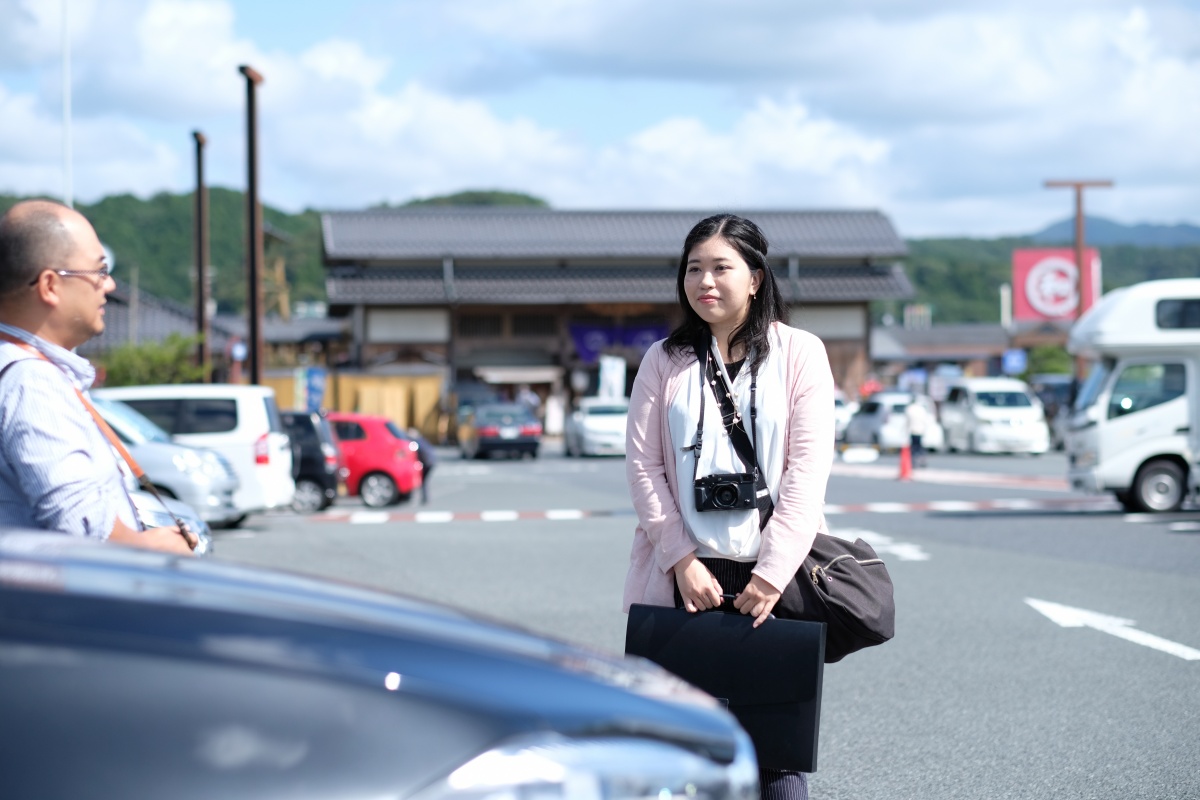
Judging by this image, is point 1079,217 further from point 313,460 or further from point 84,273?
point 84,273

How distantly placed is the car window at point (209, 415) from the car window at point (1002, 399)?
22.5 metres

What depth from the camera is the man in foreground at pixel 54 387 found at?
2736mm

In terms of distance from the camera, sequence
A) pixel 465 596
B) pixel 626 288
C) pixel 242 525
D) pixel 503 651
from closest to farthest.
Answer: pixel 503 651
pixel 465 596
pixel 242 525
pixel 626 288

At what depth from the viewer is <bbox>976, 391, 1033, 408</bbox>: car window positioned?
33719 millimetres

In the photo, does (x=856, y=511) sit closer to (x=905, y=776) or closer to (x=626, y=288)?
(x=905, y=776)

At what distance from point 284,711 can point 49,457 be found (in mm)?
1328

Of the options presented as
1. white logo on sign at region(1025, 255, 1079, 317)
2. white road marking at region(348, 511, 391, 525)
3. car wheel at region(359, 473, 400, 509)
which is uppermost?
white logo on sign at region(1025, 255, 1079, 317)

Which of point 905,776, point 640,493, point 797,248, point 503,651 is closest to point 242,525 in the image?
point 905,776

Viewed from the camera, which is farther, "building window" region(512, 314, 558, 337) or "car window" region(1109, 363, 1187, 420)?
"building window" region(512, 314, 558, 337)

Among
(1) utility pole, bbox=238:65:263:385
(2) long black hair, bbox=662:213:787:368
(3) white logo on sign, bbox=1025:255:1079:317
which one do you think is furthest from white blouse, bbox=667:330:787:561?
(3) white logo on sign, bbox=1025:255:1079:317

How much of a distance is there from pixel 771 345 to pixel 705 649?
750mm

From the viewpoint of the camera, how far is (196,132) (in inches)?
1152

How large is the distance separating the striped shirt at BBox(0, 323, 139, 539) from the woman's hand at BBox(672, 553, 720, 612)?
4.18ft

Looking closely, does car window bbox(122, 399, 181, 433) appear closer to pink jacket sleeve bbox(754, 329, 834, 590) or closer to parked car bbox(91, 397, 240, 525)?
parked car bbox(91, 397, 240, 525)
